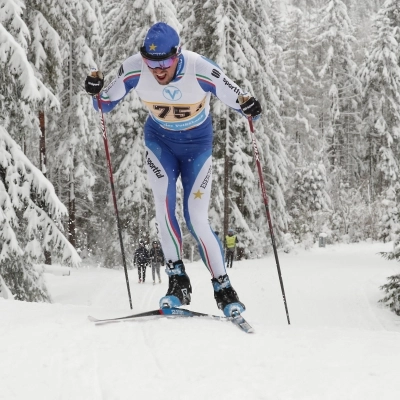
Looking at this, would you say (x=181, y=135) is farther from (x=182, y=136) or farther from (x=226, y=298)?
(x=226, y=298)

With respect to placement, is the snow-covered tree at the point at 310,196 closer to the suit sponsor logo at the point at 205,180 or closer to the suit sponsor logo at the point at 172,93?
the suit sponsor logo at the point at 205,180

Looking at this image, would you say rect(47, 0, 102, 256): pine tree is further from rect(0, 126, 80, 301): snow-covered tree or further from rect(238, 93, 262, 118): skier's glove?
rect(238, 93, 262, 118): skier's glove

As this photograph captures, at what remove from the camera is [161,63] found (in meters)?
4.15

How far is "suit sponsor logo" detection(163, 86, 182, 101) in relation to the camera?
441 cm

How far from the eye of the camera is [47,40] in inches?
632

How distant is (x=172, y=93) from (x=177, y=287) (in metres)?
1.86

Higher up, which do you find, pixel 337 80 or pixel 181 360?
pixel 337 80

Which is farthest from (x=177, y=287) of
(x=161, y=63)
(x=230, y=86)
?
(x=161, y=63)

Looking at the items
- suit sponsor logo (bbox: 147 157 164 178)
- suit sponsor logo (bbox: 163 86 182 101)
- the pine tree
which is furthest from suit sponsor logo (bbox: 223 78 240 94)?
the pine tree

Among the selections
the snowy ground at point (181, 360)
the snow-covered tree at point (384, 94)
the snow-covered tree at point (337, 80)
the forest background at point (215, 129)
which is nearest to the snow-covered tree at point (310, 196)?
the forest background at point (215, 129)

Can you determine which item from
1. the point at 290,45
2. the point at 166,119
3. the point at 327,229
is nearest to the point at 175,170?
the point at 166,119

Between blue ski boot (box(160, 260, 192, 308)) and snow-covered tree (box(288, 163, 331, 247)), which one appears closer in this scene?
blue ski boot (box(160, 260, 192, 308))

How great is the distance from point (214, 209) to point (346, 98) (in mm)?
19742

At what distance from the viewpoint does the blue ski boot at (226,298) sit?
171 inches
